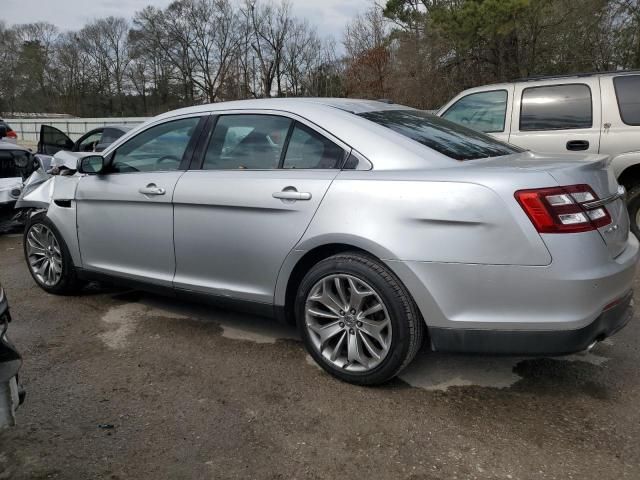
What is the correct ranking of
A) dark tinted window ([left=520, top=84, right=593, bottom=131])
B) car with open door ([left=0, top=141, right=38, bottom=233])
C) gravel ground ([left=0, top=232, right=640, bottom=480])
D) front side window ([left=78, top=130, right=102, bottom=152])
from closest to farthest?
gravel ground ([left=0, top=232, right=640, bottom=480])
dark tinted window ([left=520, top=84, right=593, bottom=131])
car with open door ([left=0, top=141, right=38, bottom=233])
front side window ([left=78, top=130, right=102, bottom=152])

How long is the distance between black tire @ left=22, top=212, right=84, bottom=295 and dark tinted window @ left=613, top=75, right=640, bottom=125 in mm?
5467

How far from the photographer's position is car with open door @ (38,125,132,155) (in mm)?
10421

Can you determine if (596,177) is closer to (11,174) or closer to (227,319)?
(227,319)

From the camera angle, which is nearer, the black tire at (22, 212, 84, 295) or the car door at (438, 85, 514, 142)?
the black tire at (22, 212, 84, 295)

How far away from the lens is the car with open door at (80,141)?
10421 mm

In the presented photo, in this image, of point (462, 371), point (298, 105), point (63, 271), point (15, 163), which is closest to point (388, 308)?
point (462, 371)

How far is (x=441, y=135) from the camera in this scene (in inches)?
132

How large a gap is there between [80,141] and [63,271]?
7741 mm

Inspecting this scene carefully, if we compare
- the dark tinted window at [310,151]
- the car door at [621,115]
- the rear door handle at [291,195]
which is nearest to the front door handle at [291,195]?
the rear door handle at [291,195]

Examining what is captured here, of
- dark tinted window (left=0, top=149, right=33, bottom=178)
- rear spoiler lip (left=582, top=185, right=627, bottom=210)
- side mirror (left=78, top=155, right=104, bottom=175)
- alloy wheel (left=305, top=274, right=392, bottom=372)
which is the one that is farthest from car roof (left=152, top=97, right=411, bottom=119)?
dark tinted window (left=0, top=149, right=33, bottom=178)

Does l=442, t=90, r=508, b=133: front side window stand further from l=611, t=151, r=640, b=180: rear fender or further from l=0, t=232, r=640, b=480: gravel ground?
l=0, t=232, r=640, b=480: gravel ground

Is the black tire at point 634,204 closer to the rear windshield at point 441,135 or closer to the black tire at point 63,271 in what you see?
the rear windshield at point 441,135

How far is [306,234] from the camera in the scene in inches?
122

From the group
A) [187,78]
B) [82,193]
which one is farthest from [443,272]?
[187,78]
